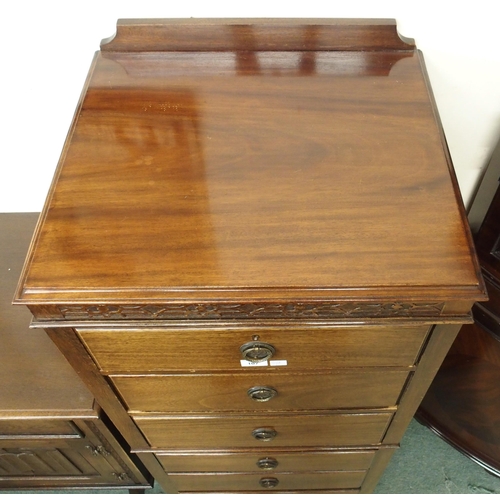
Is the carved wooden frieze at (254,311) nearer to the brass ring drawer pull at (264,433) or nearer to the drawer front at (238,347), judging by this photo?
the drawer front at (238,347)

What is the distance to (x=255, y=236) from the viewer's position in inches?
20.5

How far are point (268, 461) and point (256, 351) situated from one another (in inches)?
16.0

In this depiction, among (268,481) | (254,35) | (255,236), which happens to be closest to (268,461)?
(268,481)

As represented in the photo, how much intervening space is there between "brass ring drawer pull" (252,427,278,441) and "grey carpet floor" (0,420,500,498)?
1.67 feet

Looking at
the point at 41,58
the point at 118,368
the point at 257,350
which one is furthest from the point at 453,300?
the point at 41,58

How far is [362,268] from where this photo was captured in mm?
493

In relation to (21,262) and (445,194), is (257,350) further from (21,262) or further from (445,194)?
(21,262)

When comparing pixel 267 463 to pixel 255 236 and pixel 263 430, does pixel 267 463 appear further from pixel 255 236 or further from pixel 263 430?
pixel 255 236

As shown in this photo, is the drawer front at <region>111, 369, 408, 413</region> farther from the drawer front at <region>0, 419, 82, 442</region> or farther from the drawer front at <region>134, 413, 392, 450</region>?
the drawer front at <region>0, 419, 82, 442</region>

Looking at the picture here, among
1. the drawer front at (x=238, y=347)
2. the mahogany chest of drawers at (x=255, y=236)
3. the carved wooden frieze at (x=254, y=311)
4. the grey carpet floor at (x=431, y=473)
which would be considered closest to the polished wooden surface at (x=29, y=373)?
the mahogany chest of drawers at (x=255, y=236)

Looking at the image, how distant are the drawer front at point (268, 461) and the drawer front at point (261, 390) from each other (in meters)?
0.20

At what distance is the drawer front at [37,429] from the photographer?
821 millimetres

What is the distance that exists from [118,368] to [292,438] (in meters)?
0.35

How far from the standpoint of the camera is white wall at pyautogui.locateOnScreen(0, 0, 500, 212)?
697 mm
